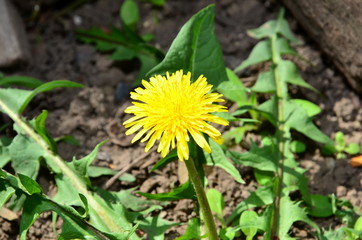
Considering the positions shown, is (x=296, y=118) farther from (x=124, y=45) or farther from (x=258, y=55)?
(x=124, y=45)

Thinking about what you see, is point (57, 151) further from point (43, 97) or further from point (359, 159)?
point (359, 159)

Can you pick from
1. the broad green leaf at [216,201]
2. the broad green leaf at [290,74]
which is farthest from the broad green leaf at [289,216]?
the broad green leaf at [290,74]

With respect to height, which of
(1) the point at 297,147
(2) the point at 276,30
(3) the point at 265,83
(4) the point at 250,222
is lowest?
(4) the point at 250,222

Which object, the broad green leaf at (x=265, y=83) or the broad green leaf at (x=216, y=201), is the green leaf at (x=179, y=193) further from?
the broad green leaf at (x=265, y=83)

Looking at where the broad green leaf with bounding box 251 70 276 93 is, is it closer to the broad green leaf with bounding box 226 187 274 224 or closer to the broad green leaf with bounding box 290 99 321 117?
the broad green leaf with bounding box 290 99 321 117

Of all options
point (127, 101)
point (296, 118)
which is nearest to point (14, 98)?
point (127, 101)

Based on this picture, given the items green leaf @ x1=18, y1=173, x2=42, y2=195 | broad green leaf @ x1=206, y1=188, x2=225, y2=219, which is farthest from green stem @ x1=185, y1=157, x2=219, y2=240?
green leaf @ x1=18, y1=173, x2=42, y2=195

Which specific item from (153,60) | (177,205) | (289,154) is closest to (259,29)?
(153,60)
